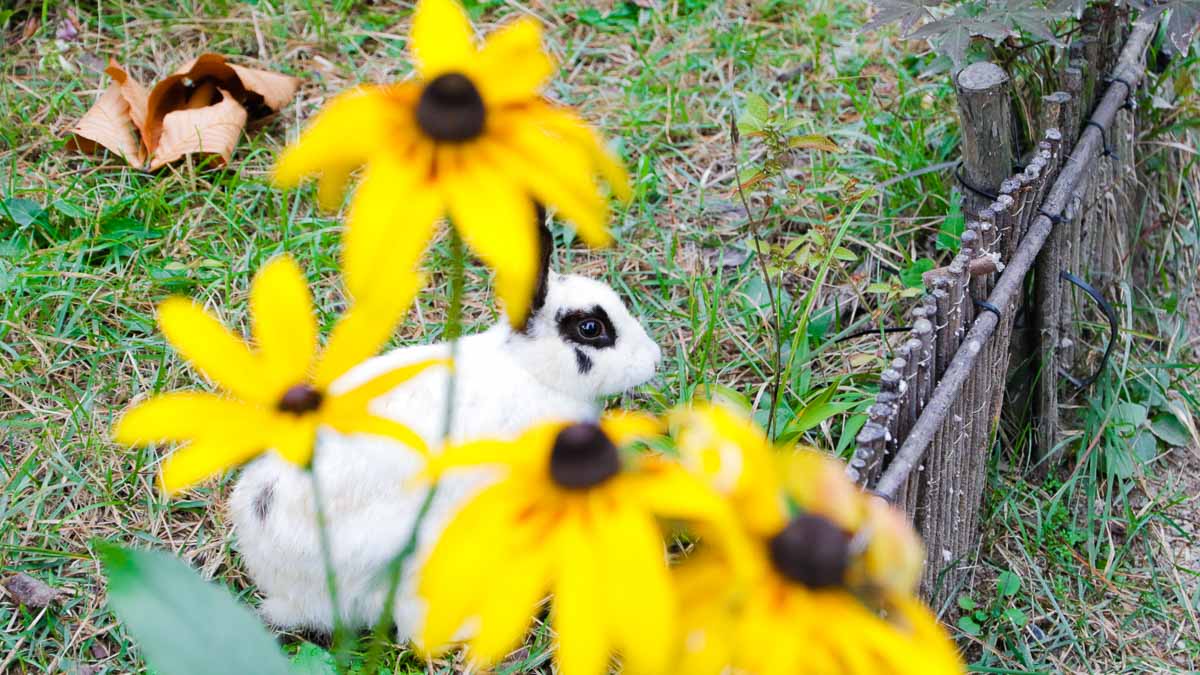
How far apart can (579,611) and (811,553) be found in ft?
0.45

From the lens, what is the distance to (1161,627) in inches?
100

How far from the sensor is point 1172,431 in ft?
9.50

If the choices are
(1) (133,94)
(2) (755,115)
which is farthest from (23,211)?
(2) (755,115)

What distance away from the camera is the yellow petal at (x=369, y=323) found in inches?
27.3

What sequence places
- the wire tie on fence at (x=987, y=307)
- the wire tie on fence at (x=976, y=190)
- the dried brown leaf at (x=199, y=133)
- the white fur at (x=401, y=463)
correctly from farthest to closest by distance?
the dried brown leaf at (x=199, y=133) → the wire tie on fence at (x=976, y=190) → the wire tie on fence at (x=987, y=307) → the white fur at (x=401, y=463)

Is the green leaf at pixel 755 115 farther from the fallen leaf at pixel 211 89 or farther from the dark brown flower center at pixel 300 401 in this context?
the dark brown flower center at pixel 300 401

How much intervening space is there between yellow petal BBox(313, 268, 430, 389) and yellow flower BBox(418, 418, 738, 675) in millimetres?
109

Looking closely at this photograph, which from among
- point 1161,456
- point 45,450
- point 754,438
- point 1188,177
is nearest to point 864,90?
point 1188,177

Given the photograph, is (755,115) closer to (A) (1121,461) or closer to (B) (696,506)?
(A) (1121,461)

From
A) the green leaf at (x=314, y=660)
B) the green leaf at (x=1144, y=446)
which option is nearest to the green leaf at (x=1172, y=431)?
the green leaf at (x=1144, y=446)

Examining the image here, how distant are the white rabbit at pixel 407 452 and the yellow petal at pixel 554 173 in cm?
124

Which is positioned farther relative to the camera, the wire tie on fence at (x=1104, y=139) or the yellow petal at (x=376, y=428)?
the wire tie on fence at (x=1104, y=139)

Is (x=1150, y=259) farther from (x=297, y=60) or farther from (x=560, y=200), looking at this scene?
(x=560, y=200)

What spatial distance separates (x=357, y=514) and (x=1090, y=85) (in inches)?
72.4
